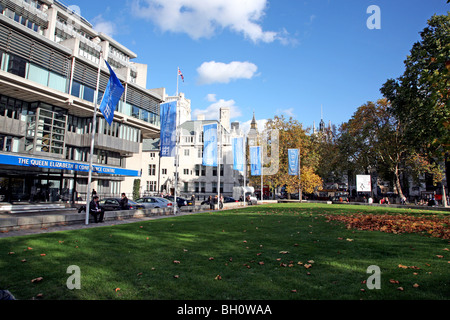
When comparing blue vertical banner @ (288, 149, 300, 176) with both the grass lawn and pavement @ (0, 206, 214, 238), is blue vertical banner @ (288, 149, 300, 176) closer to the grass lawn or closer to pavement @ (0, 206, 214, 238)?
pavement @ (0, 206, 214, 238)

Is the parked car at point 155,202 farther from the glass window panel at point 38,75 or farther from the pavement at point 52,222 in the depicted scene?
the glass window panel at point 38,75

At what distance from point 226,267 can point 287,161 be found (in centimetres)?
4881

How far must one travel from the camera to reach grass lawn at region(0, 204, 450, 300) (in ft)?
16.8

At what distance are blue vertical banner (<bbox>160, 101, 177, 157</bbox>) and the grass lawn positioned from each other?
1514 centimetres

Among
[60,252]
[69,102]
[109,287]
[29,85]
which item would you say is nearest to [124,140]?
[69,102]

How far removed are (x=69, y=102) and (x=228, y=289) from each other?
34882mm

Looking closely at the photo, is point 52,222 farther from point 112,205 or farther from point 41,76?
point 41,76

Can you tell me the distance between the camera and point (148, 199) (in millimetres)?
29016
